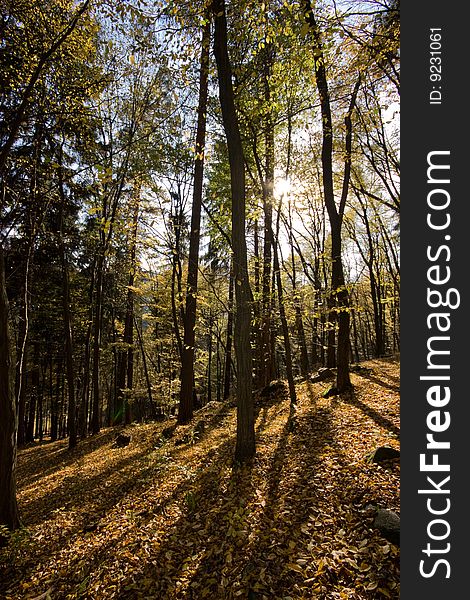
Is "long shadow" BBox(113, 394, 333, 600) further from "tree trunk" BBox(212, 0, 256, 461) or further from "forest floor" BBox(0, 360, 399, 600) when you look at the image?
"tree trunk" BBox(212, 0, 256, 461)

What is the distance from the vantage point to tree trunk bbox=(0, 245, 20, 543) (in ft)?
15.0

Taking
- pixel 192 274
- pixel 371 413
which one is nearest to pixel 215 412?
pixel 192 274

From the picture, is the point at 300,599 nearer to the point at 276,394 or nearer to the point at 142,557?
the point at 142,557

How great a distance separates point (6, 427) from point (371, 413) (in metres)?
7.02

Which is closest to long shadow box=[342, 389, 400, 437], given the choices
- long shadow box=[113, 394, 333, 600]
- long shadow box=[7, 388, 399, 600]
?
long shadow box=[7, 388, 399, 600]

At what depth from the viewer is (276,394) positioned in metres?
11.2

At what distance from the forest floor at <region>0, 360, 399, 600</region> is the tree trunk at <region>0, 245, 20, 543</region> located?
44 cm

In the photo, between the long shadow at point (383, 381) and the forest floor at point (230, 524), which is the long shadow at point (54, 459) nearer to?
the forest floor at point (230, 524)

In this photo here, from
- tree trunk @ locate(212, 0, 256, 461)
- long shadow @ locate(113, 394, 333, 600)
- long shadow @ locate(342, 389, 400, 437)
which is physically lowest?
long shadow @ locate(113, 394, 333, 600)

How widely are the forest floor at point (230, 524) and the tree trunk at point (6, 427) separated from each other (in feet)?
1.45

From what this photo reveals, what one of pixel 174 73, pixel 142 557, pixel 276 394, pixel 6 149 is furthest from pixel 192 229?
pixel 142 557

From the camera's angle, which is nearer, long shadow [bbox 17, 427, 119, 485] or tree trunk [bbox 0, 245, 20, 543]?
tree trunk [bbox 0, 245, 20, 543]

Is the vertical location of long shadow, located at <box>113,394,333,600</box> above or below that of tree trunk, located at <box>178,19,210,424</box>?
below

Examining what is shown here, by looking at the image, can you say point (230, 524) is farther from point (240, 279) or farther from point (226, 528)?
point (240, 279)
